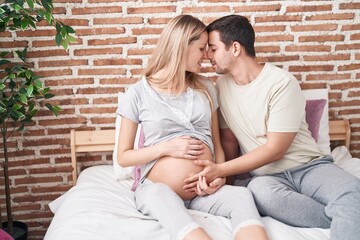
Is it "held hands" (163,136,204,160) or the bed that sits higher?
"held hands" (163,136,204,160)

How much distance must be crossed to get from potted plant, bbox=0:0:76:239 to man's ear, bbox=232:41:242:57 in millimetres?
803

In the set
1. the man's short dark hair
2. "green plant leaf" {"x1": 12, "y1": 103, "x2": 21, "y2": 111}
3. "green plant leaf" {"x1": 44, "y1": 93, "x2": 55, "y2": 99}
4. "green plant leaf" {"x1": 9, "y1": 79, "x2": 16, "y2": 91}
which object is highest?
the man's short dark hair

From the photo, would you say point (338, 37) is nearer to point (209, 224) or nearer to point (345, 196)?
point (345, 196)

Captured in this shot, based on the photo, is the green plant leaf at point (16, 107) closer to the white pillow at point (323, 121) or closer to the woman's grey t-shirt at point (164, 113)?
the woman's grey t-shirt at point (164, 113)

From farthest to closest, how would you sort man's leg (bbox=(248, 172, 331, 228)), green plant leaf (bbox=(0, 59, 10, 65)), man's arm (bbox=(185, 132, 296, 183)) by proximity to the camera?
green plant leaf (bbox=(0, 59, 10, 65)), man's arm (bbox=(185, 132, 296, 183)), man's leg (bbox=(248, 172, 331, 228))

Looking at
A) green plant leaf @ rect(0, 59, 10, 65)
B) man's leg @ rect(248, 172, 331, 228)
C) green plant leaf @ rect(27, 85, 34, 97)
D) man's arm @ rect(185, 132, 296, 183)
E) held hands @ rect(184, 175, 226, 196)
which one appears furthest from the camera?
green plant leaf @ rect(0, 59, 10, 65)

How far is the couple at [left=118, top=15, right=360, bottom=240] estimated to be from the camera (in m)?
1.85

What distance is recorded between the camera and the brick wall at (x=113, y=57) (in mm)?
2439

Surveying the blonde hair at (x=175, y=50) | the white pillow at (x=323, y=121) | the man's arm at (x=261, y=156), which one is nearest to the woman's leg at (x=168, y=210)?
the man's arm at (x=261, y=156)

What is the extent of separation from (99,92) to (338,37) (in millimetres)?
1443

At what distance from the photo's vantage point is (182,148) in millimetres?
1944

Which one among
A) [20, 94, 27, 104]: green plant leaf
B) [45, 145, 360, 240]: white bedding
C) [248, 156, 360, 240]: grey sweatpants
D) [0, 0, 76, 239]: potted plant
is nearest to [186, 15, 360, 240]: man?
[248, 156, 360, 240]: grey sweatpants

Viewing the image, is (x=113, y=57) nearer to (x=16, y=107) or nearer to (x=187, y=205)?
(x=16, y=107)

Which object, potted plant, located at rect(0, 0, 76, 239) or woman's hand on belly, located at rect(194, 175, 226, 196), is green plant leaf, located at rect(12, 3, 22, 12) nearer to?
potted plant, located at rect(0, 0, 76, 239)
